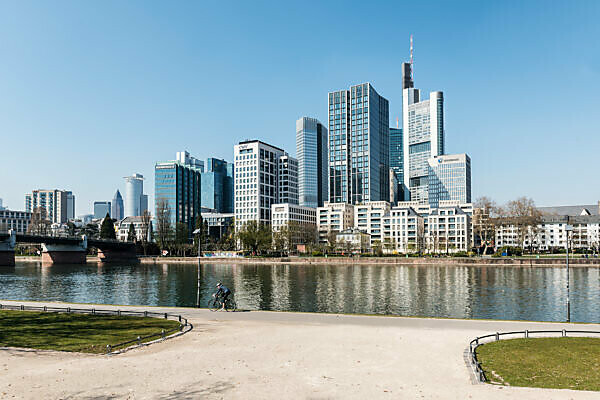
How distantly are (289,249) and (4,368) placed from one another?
176502 mm

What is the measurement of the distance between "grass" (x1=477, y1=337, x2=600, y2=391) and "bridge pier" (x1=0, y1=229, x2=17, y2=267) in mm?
161753

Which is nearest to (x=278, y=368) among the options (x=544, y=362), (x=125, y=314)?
(x=544, y=362)

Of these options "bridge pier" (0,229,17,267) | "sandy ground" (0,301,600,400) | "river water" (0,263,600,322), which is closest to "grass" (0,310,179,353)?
"sandy ground" (0,301,600,400)

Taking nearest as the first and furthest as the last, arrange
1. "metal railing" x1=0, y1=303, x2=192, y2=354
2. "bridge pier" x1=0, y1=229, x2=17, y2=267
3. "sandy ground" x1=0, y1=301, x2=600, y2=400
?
"sandy ground" x1=0, y1=301, x2=600, y2=400 → "metal railing" x1=0, y1=303, x2=192, y2=354 → "bridge pier" x1=0, y1=229, x2=17, y2=267

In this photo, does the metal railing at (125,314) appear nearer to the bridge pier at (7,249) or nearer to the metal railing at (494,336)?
the metal railing at (494,336)

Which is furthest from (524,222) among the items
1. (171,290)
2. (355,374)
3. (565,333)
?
(355,374)

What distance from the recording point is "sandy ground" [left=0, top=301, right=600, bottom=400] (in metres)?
16.4

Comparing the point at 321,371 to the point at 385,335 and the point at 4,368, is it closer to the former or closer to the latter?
the point at 385,335

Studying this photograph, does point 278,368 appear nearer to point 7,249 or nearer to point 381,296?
point 381,296

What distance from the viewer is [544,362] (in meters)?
19.8

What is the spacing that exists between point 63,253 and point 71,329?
552 ft

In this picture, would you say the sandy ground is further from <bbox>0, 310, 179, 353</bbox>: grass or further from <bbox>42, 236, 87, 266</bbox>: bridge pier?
<bbox>42, 236, 87, 266</bbox>: bridge pier

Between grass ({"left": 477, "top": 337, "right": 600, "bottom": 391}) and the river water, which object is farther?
the river water

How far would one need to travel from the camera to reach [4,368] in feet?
64.7
